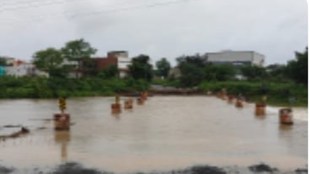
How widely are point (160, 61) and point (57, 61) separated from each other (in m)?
30.1

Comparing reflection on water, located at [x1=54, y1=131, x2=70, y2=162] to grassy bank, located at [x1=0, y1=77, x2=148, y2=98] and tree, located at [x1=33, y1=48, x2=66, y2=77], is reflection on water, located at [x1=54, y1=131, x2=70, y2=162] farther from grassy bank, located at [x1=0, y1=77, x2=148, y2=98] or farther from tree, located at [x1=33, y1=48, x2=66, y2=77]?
tree, located at [x1=33, y1=48, x2=66, y2=77]

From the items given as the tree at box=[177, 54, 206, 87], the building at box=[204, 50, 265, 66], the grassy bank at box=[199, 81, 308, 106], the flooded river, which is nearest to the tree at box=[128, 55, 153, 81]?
the tree at box=[177, 54, 206, 87]

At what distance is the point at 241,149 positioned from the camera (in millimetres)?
15617

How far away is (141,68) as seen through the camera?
85562 millimetres

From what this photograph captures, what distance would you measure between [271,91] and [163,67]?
4992 cm

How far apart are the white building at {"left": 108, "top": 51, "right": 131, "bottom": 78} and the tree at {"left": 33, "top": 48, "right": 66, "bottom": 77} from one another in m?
11.6

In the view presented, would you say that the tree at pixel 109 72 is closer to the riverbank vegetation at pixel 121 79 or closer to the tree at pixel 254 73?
the riverbank vegetation at pixel 121 79

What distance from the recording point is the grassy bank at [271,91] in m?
50.2

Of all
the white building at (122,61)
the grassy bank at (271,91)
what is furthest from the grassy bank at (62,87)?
the white building at (122,61)

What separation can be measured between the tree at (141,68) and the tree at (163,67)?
72.2 feet

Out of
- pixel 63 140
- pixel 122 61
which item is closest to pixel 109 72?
pixel 122 61

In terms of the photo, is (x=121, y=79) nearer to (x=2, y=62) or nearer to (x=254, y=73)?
(x=254, y=73)

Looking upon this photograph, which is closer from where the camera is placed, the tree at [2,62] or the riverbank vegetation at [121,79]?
the riverbank vegetation at [121,79]

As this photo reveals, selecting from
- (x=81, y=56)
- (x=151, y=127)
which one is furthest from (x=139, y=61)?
(x=151, y=127)
